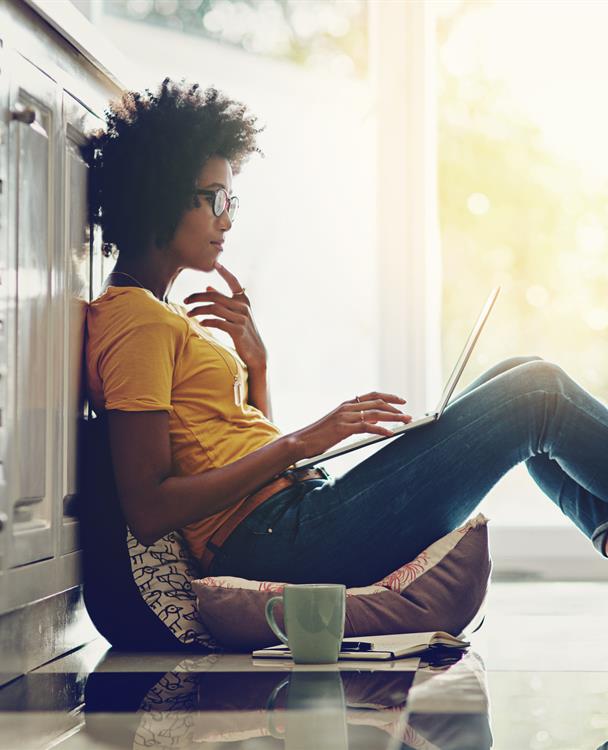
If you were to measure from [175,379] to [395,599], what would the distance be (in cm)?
55

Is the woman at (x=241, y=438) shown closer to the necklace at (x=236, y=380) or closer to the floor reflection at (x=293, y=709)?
the necklace at (x=236, y=380)

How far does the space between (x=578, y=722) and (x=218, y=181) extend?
1.28 metres

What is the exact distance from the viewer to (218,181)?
2201 mm

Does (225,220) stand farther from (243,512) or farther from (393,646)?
(393,646)

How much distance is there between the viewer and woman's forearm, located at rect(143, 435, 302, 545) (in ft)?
6.29

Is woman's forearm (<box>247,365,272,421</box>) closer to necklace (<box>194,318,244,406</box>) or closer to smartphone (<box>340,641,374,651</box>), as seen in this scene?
necklace (<box>194,318,244,406</box>)

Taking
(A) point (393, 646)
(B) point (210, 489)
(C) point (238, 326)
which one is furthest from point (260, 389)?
(A) point (393, 646)

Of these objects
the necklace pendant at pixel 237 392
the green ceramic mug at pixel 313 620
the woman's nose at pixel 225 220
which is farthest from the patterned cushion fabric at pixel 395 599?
the woman's nose at pixel 225 220

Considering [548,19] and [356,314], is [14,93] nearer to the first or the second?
[356,314]

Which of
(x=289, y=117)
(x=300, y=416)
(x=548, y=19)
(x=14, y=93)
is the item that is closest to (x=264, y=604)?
(x=14, y=93)

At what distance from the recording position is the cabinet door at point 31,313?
5.56ft

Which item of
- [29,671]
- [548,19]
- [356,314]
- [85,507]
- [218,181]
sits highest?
[548,19]

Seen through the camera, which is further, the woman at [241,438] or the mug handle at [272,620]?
the woman at [241,438]

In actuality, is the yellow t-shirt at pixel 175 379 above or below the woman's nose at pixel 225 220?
below
